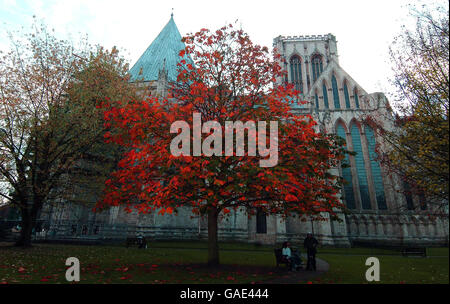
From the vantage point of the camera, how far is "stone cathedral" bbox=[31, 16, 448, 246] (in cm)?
2370

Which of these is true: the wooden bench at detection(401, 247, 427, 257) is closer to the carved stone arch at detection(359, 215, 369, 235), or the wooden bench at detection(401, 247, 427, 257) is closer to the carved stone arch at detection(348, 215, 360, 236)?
the carved stone arch at detection(348, 215, 360, 236)

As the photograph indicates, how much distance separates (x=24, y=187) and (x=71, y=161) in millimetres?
2996

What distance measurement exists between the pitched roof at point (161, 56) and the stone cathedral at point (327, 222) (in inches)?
5.1

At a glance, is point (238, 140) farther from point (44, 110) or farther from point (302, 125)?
point (44, 110)

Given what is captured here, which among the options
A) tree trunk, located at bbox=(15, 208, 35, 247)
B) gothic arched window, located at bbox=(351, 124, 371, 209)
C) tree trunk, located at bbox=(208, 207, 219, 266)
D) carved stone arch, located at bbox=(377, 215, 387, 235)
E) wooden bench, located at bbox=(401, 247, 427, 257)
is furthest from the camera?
gothic arched window, located at bbox=(351, 124, 371, 209)

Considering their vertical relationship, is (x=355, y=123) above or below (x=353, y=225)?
above

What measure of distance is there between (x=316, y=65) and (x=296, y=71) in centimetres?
423

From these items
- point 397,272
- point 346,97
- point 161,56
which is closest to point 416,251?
point 397,272

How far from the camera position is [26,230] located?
51.0 ft

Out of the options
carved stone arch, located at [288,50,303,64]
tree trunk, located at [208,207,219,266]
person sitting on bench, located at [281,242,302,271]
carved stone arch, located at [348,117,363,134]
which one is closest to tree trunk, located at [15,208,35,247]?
tree trunk, located at [208,207,219,266]

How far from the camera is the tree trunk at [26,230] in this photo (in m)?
15.3

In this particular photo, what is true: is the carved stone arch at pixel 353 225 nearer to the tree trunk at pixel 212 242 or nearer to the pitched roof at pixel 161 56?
the tree trunk at pixel 212 242

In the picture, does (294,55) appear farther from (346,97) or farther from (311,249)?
(311,249)

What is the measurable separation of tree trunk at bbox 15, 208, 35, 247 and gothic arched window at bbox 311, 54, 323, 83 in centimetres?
4848
